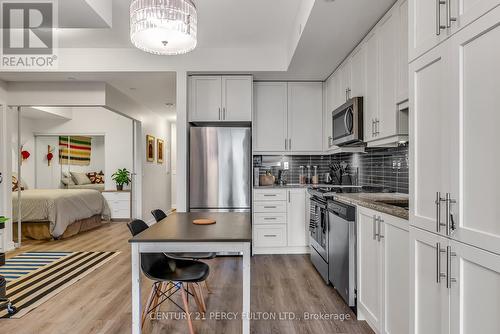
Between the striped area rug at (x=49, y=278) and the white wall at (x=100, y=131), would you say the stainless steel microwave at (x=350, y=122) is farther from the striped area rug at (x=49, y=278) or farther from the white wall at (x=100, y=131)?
the white wall at (x=100, y=131)

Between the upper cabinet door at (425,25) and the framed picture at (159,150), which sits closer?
the upper cabinet door at (425,25)

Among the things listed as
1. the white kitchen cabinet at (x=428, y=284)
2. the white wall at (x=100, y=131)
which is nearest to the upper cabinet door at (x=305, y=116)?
the white kitchen cabinet at (x=428, y=284)

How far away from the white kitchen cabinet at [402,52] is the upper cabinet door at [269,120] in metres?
2.27

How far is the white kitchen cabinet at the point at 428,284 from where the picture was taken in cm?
123

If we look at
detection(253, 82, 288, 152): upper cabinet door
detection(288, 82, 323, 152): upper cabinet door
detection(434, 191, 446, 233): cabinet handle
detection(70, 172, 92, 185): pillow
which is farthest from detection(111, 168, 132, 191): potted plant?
detection(434, 191, 446, 233): cabinet handle

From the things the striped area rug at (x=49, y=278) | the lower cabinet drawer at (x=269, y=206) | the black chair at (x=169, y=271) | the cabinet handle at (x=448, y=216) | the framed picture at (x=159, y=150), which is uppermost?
the framed picture at (x=159, y=150)

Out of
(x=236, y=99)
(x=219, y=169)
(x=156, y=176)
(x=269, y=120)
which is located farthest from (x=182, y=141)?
(x=156, y=176)

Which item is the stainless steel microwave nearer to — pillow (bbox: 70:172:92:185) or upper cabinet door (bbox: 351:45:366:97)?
upper cabinet door (bbox: 351:45:366:97)

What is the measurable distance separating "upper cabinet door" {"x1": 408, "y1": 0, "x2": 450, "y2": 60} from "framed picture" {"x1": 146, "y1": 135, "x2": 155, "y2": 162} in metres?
5.92

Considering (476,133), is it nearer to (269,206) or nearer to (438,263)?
(438,263)

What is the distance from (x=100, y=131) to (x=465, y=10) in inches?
302

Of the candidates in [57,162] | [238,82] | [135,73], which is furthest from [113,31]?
[57,162]

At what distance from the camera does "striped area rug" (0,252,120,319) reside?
8.96ft

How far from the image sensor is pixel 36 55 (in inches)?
156
